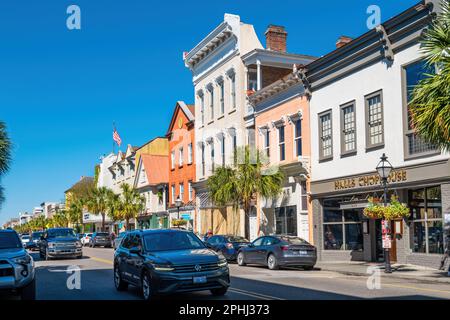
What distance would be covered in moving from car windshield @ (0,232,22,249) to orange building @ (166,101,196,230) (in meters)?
30.1

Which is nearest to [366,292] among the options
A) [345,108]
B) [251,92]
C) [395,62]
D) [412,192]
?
[412,192]

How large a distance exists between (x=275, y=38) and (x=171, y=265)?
93.3 feet

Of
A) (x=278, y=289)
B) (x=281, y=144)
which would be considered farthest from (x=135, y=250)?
(x=281, y=144)

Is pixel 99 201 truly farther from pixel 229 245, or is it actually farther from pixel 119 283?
pixel 119 283

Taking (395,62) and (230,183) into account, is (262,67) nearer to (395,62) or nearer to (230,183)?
(230,183)

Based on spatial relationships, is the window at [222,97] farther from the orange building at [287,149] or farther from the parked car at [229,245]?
the parked car at [229,245]

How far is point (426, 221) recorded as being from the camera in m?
21.8

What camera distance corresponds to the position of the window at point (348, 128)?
25.9 meters

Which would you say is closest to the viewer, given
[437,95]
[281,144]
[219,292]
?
[219,292]

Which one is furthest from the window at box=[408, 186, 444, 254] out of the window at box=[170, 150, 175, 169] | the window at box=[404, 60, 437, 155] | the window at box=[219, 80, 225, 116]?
the window at box=[170, 150, 175, 169]

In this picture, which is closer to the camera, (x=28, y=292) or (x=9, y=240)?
(x=28, y=292)

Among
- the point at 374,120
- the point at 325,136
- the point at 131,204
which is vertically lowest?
the point at 131,204

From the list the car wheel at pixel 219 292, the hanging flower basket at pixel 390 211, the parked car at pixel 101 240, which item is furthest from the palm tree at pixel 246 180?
the parked car at pixel 101 240

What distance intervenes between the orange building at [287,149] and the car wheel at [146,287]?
17.0 m
